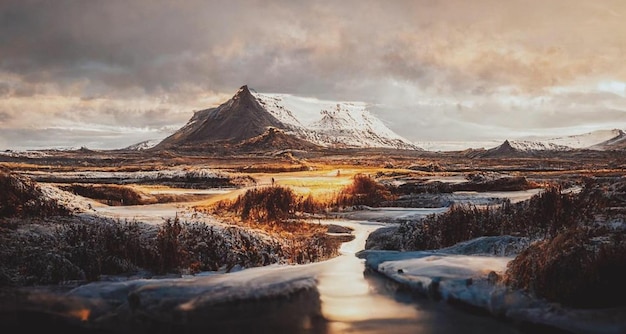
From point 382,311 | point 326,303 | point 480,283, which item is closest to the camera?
point 382,311

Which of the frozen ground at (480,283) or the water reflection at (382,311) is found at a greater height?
the frozen ground at (480,283)

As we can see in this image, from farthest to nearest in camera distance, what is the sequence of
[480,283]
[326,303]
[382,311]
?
[480,283]
[326,303]
[382,311]

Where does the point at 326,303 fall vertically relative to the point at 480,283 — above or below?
below

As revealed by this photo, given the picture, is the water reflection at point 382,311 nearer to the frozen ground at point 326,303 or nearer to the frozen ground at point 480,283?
the frozen ground at point 326,303

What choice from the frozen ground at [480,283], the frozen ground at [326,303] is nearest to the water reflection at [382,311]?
the frozen ground at [326,303]

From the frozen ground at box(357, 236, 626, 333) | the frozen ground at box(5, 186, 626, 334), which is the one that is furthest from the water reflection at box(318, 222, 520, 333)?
the frozen ground at box(357, 236, 626, 333)

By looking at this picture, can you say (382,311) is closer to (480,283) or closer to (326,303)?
(326,303)

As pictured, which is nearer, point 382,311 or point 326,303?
point 382,311

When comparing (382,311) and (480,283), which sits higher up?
(480,283)

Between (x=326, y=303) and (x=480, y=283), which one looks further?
(x=480, y=283)

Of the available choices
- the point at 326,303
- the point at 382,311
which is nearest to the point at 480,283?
the point at 382,311

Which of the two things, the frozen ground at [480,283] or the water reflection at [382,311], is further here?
the water reflection at [382,311]

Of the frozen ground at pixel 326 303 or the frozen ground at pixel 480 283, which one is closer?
the frozen ground at pixel 480 283

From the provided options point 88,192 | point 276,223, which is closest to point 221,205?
point 276,223
